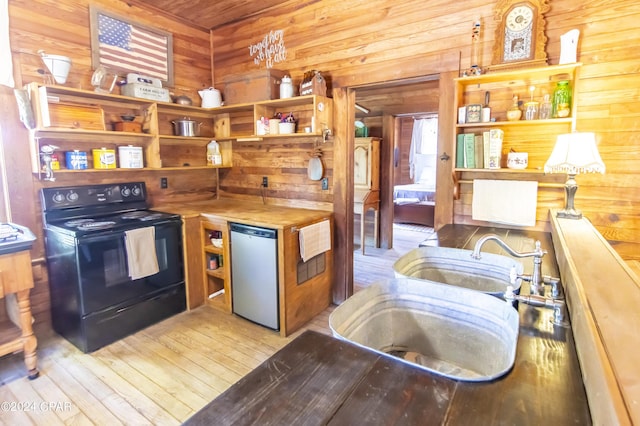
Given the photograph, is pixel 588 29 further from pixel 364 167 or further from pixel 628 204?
pixel 364 167

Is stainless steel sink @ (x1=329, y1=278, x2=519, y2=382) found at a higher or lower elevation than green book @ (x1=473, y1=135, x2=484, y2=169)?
lower

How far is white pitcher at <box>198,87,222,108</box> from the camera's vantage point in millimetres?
3438

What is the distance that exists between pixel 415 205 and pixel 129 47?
5.23 metres

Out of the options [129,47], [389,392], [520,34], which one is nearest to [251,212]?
[129,47]

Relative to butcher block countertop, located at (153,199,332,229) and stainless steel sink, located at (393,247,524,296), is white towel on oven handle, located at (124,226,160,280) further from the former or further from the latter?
stainless steel sink, located at (393,247,524,296)

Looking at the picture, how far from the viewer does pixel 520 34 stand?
7.14 feet

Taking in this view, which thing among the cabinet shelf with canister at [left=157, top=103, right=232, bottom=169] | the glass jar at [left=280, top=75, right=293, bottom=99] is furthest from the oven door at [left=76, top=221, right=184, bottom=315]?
the glass jar at [left=280, top=75, right=293, bottom=99]

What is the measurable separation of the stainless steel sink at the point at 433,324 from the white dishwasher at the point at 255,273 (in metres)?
1.38

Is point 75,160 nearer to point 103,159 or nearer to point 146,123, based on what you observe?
point 103,159

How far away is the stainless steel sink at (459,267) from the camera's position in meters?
1.64

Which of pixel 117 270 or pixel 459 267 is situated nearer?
pixel 459 267

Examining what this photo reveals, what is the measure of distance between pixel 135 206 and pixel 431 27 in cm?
272

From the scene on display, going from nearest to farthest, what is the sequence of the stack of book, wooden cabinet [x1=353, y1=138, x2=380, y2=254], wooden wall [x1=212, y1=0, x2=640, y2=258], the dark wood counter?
the dark wood counter
wooden wall [x1=212, y1=0, x2=640, y2=258]
the stack of book
wooden cabinet [x1=353, y1=138, x2=380, y2=254]

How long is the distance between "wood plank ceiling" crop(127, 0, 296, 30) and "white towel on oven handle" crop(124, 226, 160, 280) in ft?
6.48
